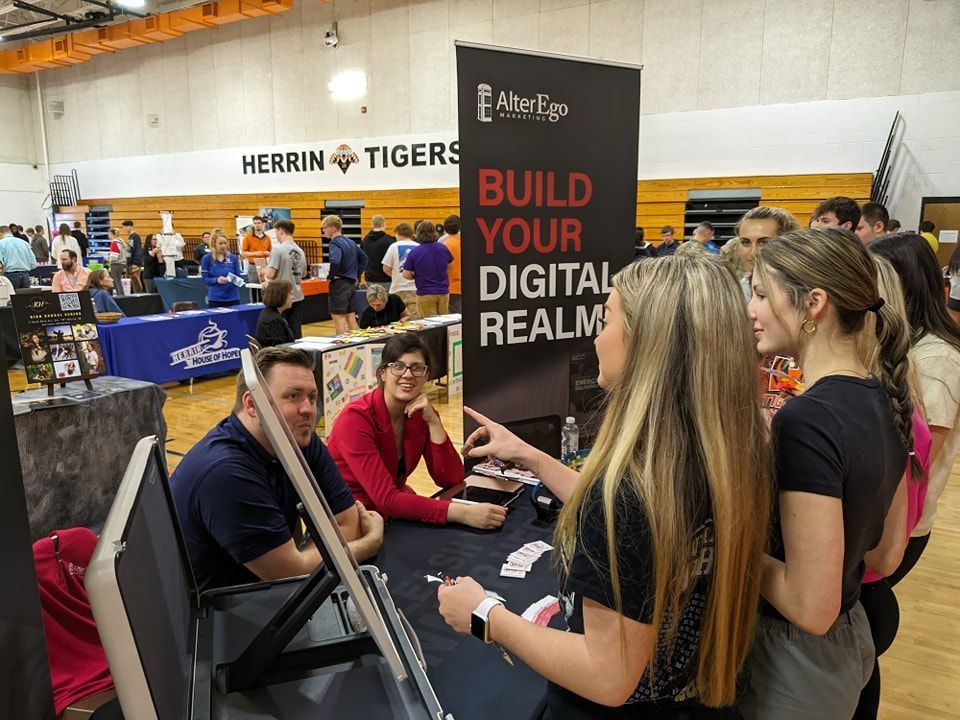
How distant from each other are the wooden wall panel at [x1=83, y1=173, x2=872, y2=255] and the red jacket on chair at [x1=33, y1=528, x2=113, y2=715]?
5.04 meters

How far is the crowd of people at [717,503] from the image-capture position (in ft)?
3.28

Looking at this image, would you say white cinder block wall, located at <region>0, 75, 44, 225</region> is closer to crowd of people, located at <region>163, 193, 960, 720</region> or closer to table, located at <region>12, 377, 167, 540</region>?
table, located at <region>12, 377, 167, 540</region>

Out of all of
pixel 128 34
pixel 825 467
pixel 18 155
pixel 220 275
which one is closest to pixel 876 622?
pixel 825 467

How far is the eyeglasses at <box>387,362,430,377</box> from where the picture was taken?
8.32ft

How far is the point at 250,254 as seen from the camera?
10.3 meters

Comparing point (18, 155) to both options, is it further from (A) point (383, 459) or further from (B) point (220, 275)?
(A) point (383, 459)

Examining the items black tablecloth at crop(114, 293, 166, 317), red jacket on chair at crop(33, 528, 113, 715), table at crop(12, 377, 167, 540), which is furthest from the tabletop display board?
black tablecloth at crop(114, 293, 166, 317)

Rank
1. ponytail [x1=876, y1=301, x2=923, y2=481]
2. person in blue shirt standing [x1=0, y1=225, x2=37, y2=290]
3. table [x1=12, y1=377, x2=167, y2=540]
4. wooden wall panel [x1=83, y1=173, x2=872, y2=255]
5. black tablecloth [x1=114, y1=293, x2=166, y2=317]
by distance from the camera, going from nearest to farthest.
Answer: ponytail [x1=876, y1=301, x2=923, y2=481] → table [x1=12, y1=377, x2=167, y2=540] → black tablecloth [x1=114, y1=293, x2=166, y2=317] → wooden wall panel [x1=83, y1=173, x2=872, y2=255] → person in blue shirt standing [x1=0, y1=225, x2=37, y2=290]

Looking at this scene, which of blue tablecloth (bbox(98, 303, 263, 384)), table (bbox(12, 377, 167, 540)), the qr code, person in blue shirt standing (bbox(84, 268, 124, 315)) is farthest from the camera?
person in blue shirt standing (bbox(84, 268, 124, 315))

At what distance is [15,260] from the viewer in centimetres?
1046

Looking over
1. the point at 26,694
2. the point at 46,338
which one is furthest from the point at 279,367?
the point at 46,338

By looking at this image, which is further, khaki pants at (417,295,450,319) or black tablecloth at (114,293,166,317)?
black tablecloth at (114,293,166,317)

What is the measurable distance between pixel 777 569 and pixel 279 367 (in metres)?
1.47

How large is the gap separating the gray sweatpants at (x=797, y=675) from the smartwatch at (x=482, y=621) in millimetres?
545
